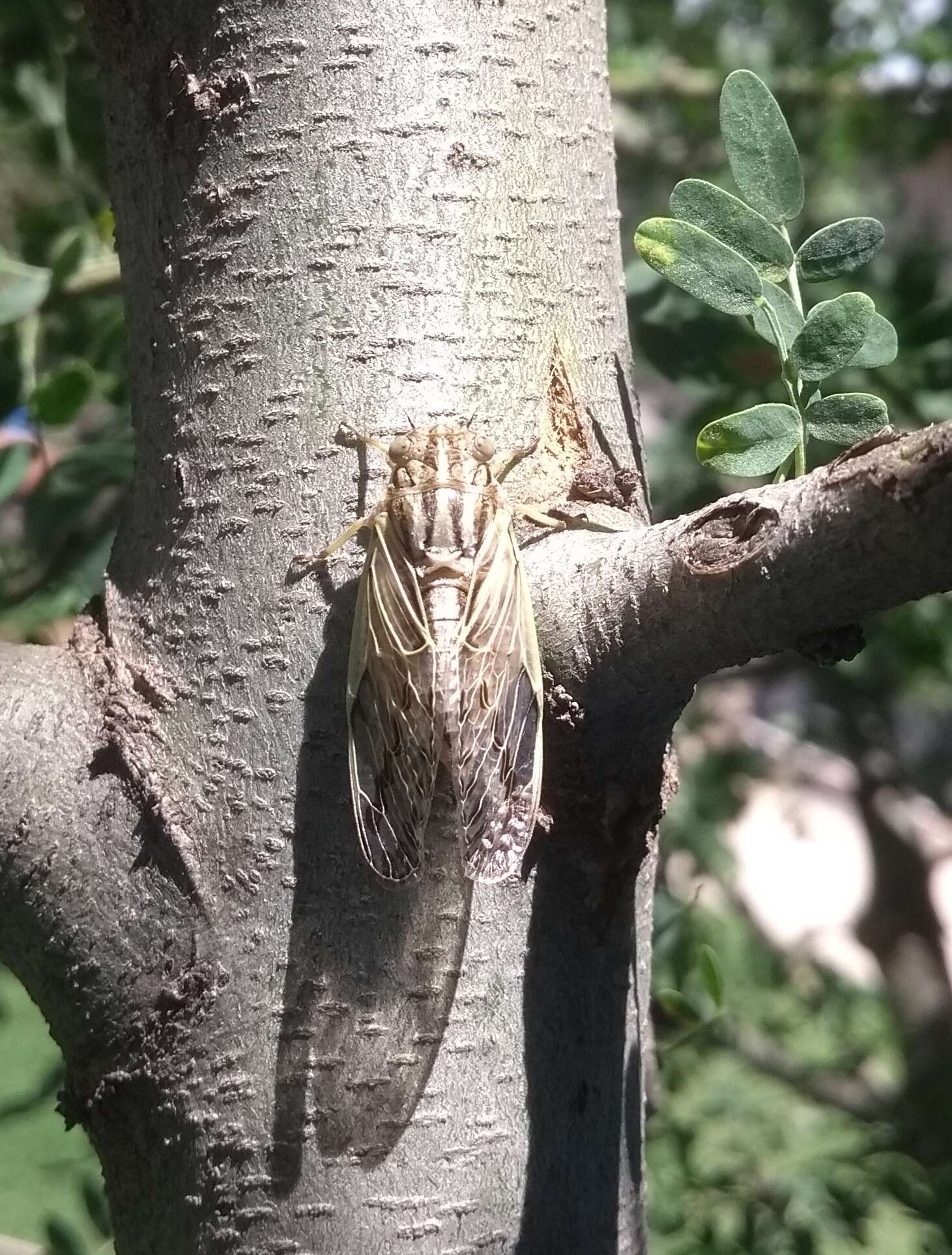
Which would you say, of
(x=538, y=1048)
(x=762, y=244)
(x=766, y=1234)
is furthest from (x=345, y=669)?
(x=766, y=1234)

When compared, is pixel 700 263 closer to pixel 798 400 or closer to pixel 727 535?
pixel 798 400

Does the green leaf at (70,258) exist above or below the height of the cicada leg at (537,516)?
above

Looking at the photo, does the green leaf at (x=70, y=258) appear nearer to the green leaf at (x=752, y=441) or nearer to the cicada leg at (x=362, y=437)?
the cicada leg at (x=362, y=437)

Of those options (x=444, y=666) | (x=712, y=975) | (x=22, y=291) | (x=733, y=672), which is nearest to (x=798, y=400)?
(x=444, y=666)

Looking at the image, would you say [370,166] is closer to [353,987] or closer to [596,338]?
[596,338]

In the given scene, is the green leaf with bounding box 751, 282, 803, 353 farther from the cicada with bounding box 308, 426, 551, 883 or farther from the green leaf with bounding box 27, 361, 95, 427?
the green leaf with bounding box 27, 361, 95, 427

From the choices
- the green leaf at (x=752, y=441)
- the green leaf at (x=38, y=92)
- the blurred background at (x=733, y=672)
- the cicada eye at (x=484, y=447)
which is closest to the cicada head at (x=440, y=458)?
the cicada eye at (x=484, y=447)
